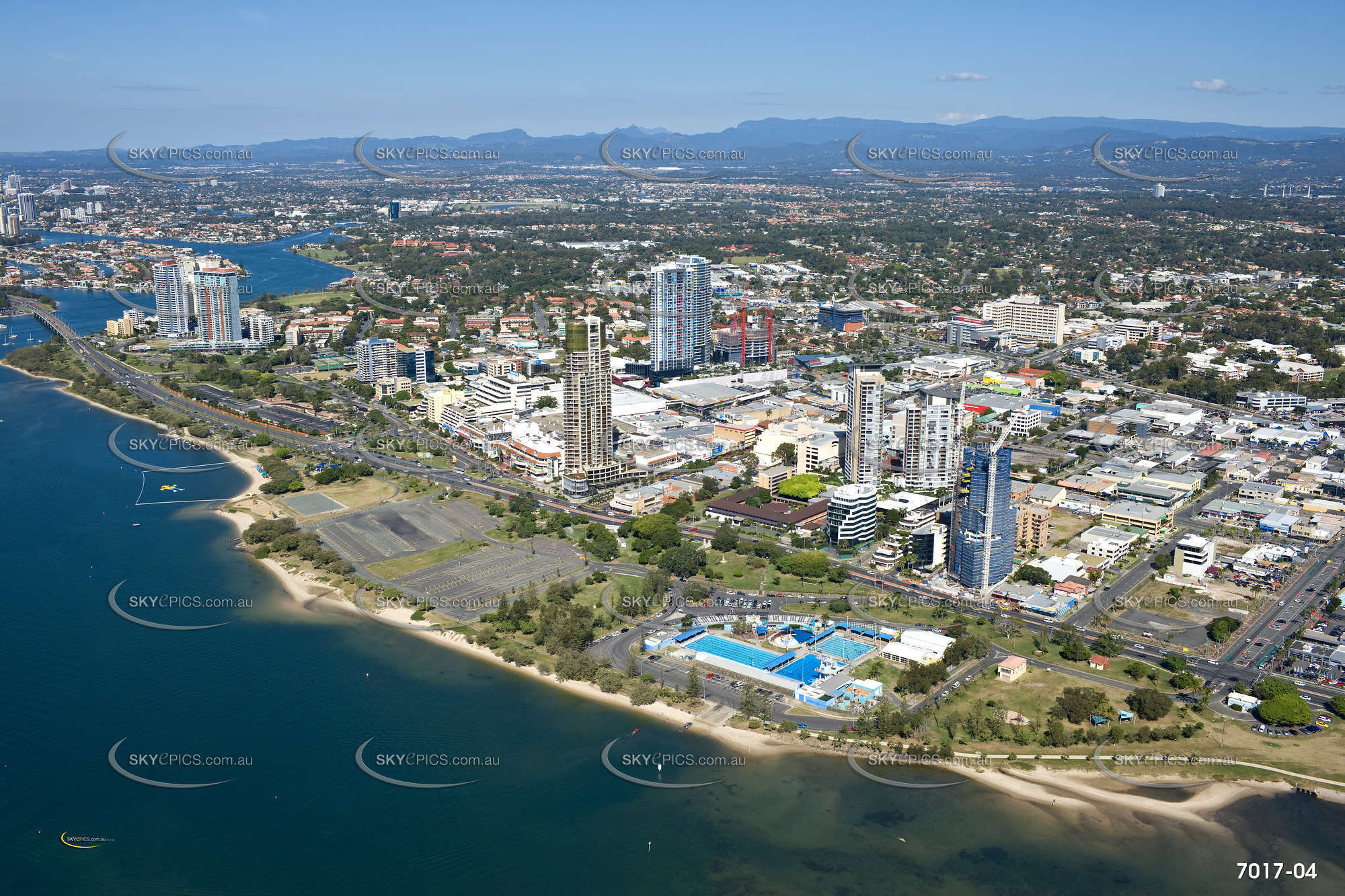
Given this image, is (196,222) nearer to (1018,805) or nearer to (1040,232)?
(1040,232)

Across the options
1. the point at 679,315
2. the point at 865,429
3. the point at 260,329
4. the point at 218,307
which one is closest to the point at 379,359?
the point at 260,329

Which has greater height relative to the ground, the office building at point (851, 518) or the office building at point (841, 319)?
the office building at point (841, 319)

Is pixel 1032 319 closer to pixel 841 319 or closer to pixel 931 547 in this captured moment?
pixel 841 319

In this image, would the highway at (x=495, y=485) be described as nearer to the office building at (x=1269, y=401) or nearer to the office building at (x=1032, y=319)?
the office building at (x=1269, y=401)

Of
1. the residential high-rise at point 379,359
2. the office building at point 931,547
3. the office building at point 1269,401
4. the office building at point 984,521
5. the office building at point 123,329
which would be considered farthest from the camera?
the office building at point 123,329

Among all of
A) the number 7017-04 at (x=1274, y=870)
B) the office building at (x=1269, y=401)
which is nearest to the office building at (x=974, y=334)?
the office building at (x=1269, y=401)

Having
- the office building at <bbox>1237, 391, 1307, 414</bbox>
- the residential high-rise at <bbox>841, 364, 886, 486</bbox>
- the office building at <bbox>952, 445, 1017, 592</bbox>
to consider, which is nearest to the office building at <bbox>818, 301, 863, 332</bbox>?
the office building at <bbox>1237, 391, 1307, 414</bbox>
